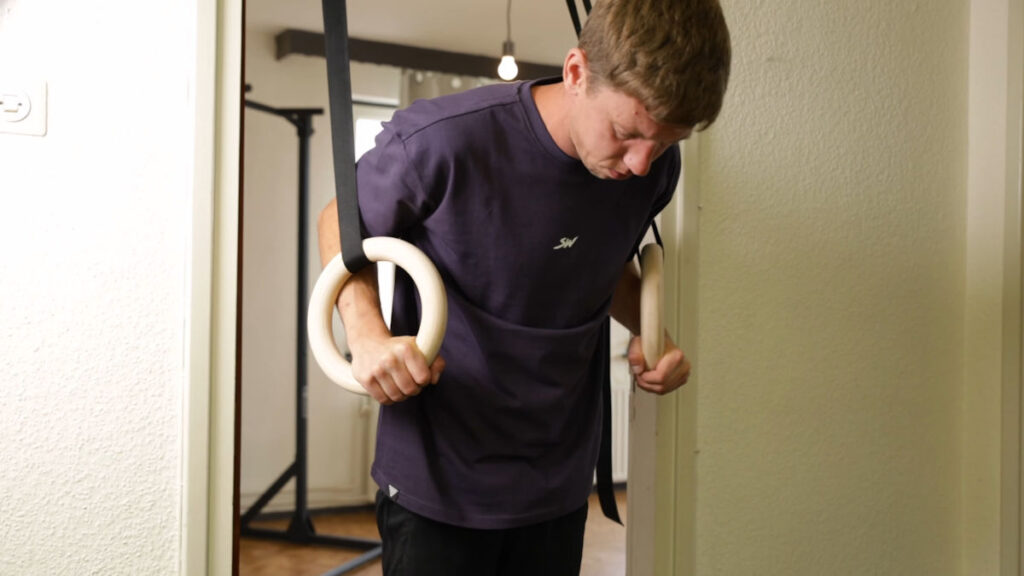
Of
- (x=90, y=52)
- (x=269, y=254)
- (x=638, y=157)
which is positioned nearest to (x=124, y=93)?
(x=90, y=52)

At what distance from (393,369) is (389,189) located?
218mm

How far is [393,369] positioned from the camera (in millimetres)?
785

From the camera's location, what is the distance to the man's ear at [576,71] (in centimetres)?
86

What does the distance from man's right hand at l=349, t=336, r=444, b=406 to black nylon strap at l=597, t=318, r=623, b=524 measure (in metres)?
0.38

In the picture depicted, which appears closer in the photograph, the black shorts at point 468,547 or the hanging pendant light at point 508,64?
the black shorts at point 468,547

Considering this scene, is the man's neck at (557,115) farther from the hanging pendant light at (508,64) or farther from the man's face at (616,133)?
the hanging pendant light at (508,64)

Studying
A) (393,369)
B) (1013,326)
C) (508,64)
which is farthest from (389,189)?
(508,64)

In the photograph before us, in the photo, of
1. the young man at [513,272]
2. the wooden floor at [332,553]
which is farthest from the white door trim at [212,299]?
the wooden floor at [332,553]

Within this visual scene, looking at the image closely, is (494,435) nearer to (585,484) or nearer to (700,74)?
(585,484)

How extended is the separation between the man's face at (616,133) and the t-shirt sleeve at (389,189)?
7.6 inches

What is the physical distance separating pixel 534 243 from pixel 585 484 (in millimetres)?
350

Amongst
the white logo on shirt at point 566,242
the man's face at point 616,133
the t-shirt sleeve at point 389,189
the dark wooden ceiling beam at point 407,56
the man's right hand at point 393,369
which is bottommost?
the man's right hand at point 393,369

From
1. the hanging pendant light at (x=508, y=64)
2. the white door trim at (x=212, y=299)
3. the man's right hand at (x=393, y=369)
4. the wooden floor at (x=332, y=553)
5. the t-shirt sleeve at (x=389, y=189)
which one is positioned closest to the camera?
the man's right hand at (x=393, y=369)

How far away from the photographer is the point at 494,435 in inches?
38.4
